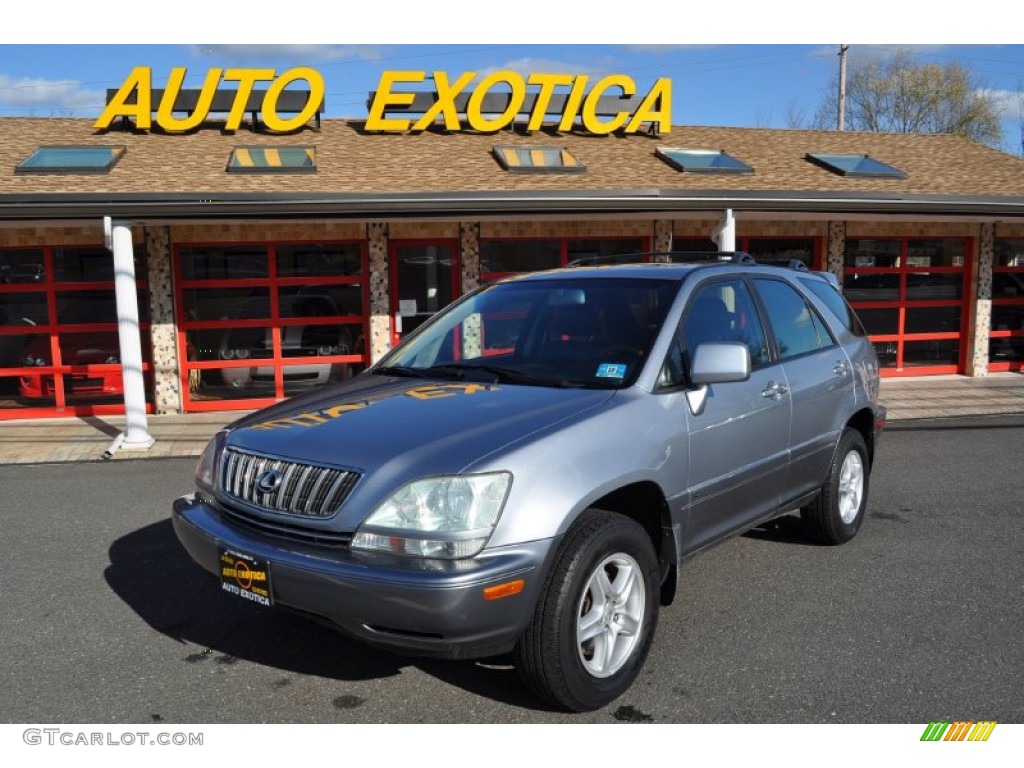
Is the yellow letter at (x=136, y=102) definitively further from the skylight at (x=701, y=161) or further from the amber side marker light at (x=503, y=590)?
the amber side marker light at (x=503, y=590)

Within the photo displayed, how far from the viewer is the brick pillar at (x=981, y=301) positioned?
46.6 feet

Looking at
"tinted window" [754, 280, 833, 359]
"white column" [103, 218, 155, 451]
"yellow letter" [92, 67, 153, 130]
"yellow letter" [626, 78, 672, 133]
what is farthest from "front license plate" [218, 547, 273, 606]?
"yellow letter" [626, 78, 672, 133]

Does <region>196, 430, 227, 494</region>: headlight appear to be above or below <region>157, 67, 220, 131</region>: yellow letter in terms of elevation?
below

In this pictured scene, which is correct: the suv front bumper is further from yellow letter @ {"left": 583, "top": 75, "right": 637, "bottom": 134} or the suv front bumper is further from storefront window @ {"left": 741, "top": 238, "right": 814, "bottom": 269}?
yellow letter @ {"left": 583, "top": 75, "right": 637, "bottom": 134}

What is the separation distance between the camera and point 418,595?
113 inches

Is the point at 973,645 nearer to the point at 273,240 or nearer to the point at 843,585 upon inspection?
the point at 843,585

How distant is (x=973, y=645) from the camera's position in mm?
3900

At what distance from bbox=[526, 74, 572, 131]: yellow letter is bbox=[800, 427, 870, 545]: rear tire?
10.4m

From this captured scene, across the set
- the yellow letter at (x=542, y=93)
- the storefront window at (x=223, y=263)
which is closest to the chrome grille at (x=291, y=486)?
the storefront window at (x=223, y=263)

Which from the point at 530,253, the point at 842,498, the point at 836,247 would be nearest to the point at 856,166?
the point at 836,247

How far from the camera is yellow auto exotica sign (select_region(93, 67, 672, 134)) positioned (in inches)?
529

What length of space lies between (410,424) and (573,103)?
492 inches

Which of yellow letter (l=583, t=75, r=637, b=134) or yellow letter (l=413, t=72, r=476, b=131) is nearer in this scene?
yellow letter (l=413, t=72, r=476, b=131)

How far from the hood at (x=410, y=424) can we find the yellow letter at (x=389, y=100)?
11.1 m
